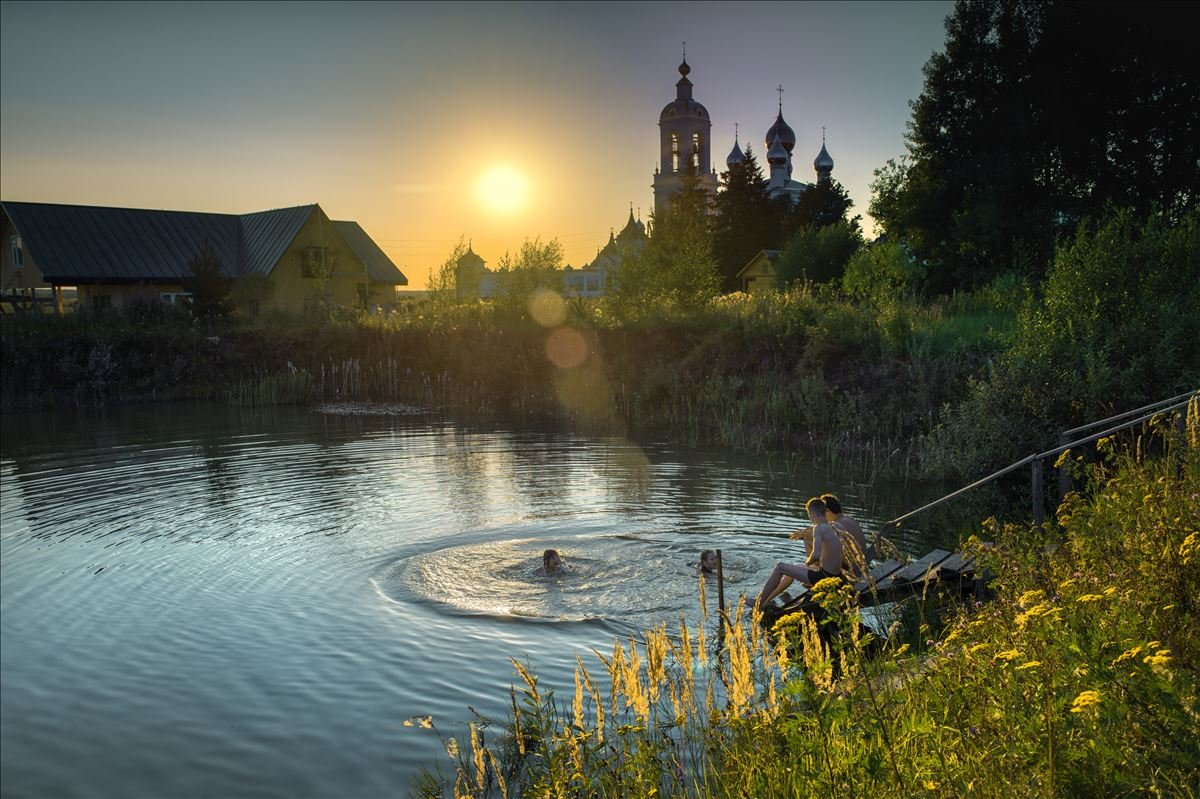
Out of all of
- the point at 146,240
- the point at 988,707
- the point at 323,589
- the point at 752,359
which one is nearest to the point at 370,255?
the point at 146,240

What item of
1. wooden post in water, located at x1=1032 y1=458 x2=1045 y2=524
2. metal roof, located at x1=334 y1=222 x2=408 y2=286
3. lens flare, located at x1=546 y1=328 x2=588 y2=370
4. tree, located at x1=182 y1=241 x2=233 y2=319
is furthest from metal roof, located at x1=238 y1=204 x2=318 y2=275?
wooden post in water, located at x1=1032 y1=458 x2=1045 y2=524

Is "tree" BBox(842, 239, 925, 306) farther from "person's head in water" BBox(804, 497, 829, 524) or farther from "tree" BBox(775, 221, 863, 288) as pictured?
"person's head in water" BBox(804, 497, 829, 524)

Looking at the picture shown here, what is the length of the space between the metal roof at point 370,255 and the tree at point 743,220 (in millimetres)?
23563

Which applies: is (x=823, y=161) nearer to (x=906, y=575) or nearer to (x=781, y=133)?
(x=781, y=133)

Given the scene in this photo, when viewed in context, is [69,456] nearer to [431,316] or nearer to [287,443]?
[287,443]

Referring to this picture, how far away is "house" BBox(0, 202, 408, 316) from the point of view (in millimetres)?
48469

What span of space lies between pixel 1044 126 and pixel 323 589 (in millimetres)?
36878

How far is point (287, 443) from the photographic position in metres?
24.6

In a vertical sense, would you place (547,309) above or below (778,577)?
above

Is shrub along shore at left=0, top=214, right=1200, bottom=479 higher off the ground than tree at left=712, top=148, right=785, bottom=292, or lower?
lower

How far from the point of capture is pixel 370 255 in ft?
201

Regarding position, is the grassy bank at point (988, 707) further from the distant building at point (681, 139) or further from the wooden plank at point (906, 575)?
the distant building at point (681, 139)

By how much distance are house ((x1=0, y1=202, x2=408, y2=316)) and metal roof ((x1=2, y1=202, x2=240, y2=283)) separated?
48 millimetres

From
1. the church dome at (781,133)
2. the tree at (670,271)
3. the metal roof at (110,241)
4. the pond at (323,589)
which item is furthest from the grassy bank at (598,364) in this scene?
the church dome at (781,133)
